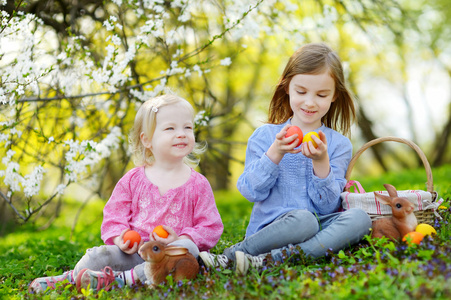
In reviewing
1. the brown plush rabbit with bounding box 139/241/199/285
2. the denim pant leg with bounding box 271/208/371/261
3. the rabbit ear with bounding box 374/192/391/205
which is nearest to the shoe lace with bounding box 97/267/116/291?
the brown plush rabbit with bounding box 139/241/199/285

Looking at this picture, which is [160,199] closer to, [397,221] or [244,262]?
[244,262]

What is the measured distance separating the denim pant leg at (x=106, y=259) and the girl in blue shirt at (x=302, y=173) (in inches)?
20.0

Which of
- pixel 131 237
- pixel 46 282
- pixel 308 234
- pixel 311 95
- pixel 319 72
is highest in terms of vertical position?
pixel 319 72

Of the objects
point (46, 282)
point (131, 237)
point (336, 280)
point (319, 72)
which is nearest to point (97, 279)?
point (131, 237)

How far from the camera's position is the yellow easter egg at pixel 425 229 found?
268cm

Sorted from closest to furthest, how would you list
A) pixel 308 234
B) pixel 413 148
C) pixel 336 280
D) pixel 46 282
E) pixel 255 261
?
pixel 336 280 → pixel 255 261 → pixel 308 234 → pixel 46 282 → pixel 413 148

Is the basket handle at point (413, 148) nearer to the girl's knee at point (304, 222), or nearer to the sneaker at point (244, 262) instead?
the girl's knee at point (304, 222)

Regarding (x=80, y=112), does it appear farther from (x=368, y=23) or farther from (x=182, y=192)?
(x=368, y=23)

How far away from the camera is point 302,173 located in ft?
10.2

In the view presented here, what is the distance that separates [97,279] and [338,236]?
1444 mm

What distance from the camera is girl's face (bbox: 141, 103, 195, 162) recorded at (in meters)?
3.04

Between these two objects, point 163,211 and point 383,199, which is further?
point 163,211

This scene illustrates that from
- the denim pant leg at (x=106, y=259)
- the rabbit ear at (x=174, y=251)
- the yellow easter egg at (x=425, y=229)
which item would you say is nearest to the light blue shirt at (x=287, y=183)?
the yellow easter egg at (x=425, y=229)

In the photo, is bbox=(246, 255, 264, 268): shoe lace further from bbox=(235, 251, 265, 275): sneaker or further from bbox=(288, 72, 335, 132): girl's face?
bbox=(288, 72, 335, 132): girl's face
